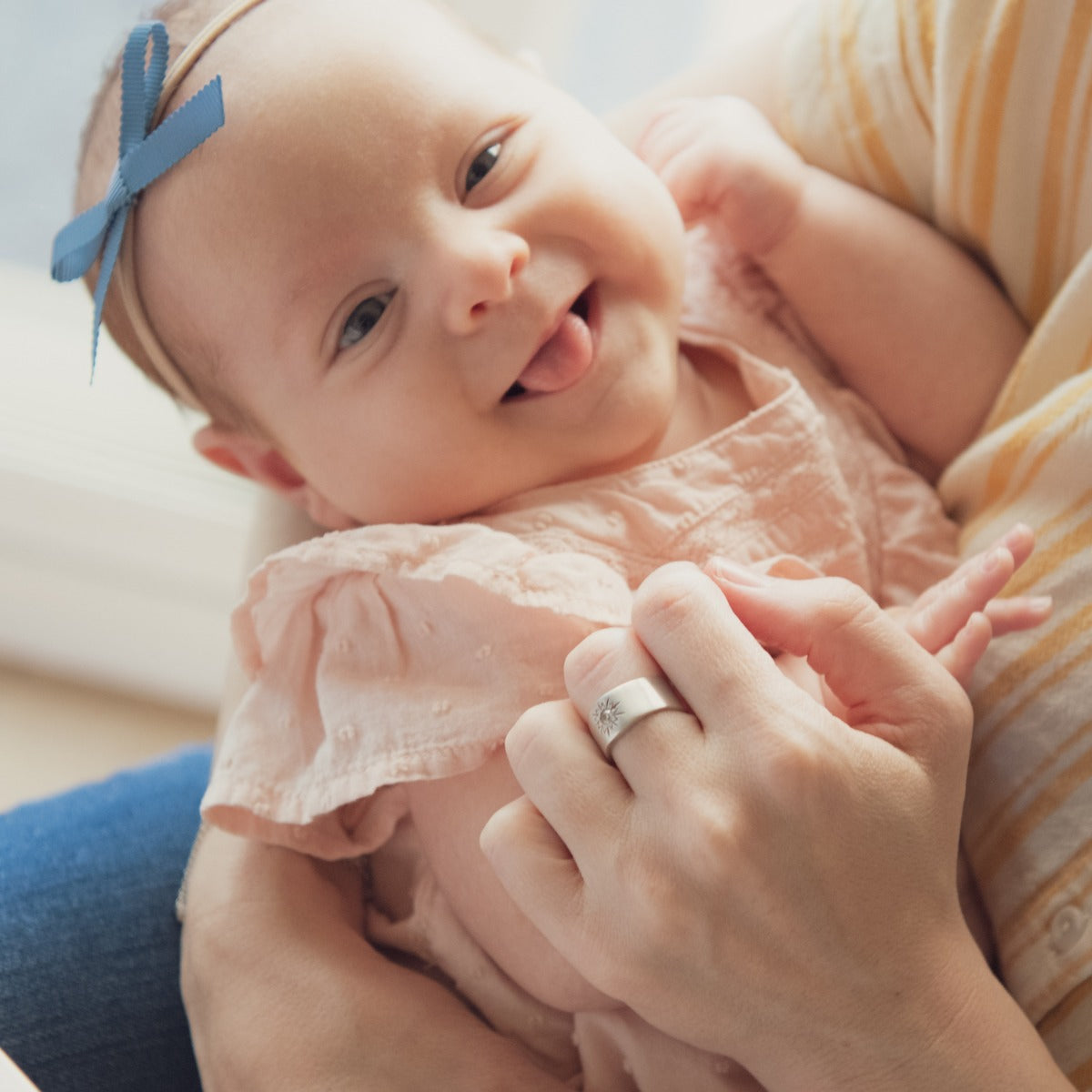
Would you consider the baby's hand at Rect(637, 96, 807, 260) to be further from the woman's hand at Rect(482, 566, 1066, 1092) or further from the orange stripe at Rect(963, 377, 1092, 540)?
the woman's hand at Rect(482, 566, 1066, 1092)

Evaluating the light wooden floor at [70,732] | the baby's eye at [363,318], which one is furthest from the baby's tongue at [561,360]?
the light wooden floor at [70,732]

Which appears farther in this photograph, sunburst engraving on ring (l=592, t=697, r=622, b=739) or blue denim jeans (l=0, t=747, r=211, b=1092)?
blue denim jeans (l=0, t=747, r=211, b=1092)

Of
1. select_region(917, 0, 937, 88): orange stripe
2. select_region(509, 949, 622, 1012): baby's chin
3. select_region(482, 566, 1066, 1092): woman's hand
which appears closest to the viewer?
select_region(482, 566, 1066, 1092): woman's hand

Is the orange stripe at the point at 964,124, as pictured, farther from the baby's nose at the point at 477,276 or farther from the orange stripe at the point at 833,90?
the baby's nose at the point at 477,276

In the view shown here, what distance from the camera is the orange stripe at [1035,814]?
79 cm

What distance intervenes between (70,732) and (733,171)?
136 cm

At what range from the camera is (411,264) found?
91 cm

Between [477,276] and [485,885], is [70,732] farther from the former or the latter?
[477,276]

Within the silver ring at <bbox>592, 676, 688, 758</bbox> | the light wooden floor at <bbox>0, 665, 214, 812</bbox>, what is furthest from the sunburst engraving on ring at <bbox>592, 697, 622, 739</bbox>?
the light wooden floor at <bbox>0, 665, 214, 812</bbox>

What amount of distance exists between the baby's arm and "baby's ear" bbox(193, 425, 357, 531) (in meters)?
0.45

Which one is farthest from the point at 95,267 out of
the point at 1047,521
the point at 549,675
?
the point at 1047,521

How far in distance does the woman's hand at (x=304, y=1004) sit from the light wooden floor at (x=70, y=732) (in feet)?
2.78

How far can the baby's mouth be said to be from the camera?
93 cm

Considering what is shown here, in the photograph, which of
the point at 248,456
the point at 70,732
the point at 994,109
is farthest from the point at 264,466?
the point at 70,732
